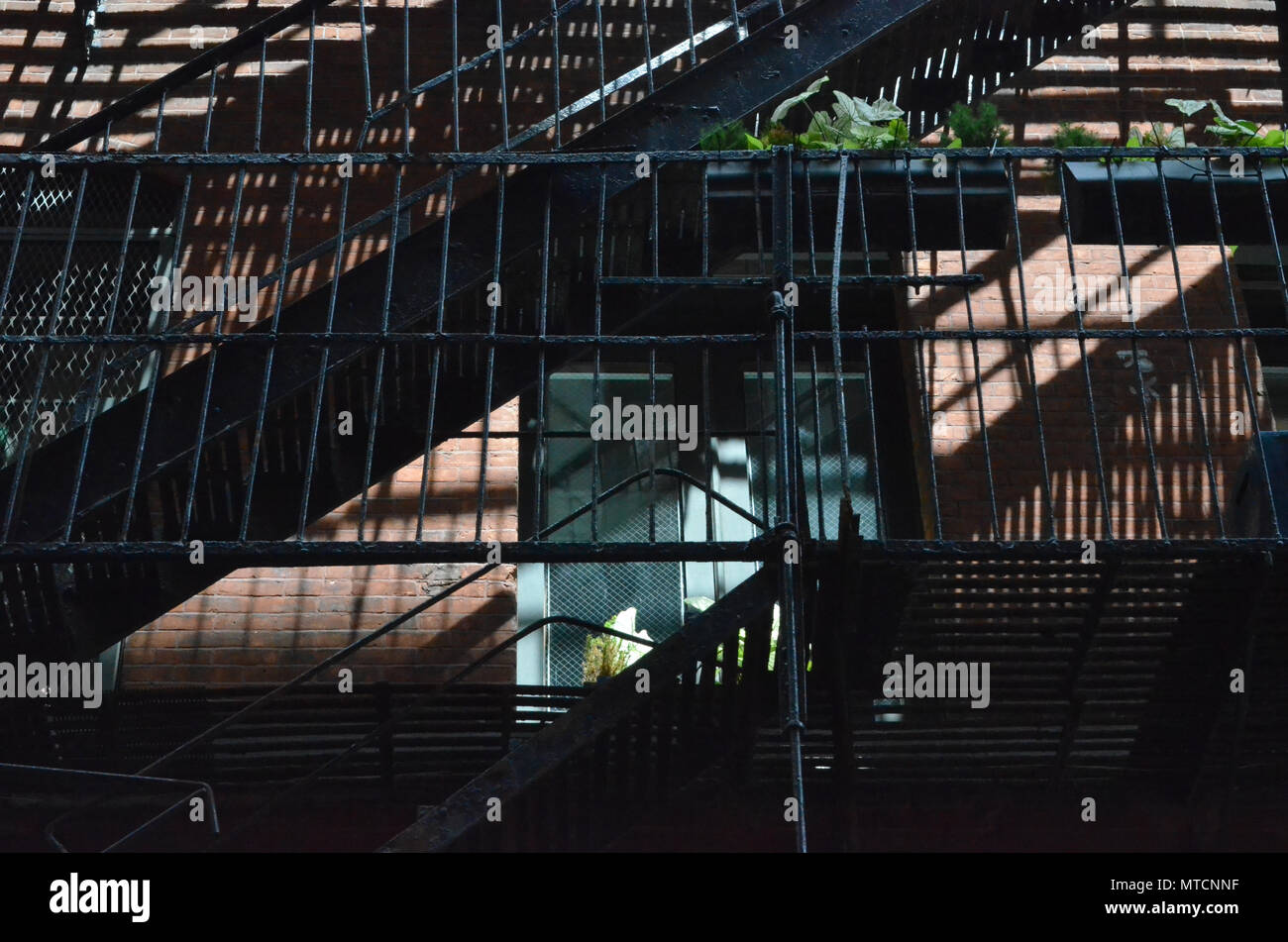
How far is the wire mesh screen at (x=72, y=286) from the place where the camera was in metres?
9.09

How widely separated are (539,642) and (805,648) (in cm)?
255

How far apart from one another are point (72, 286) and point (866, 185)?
477 centimetres

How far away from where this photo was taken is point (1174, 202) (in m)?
8.12

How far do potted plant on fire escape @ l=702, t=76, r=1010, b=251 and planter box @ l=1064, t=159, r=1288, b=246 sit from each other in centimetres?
40

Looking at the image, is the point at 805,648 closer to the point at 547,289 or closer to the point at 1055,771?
the point at 1055,771

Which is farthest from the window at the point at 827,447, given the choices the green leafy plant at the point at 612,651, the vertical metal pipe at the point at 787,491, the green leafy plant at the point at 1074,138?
the vertical metal pipe at the point at 787,491

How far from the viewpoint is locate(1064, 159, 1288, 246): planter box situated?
26.2 ft

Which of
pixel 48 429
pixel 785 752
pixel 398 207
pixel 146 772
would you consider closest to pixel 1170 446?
pixel 785 752

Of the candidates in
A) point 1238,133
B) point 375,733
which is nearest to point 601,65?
point 1238,133

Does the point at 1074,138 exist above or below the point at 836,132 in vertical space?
above

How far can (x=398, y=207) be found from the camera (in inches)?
274

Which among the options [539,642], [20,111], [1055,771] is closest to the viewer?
[1055,771]

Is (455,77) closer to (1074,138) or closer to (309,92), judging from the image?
(309,92)

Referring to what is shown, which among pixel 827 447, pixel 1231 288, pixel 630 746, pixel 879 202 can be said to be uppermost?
pixel 879 202
